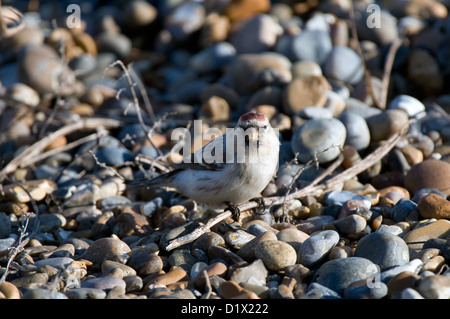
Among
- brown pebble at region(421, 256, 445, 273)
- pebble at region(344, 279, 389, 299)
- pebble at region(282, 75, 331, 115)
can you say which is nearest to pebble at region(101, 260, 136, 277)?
pebble at region(344, 279, 389, 299)

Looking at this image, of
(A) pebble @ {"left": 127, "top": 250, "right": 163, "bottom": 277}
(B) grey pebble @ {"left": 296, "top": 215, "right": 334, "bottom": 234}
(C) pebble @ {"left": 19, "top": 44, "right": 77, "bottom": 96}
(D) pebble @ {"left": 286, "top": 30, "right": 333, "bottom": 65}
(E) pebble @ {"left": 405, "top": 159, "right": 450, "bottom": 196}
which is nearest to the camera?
(A) pebble @ {"left": 127, "top": 250, "right": 163, "bottom": 277}

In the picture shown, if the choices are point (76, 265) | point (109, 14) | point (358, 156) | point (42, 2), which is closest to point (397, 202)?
point (358, 156)

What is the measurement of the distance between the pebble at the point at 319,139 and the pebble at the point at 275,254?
1.65 meters

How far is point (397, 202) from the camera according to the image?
387cm

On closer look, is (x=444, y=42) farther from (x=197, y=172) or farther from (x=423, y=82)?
(x=197, y=172)

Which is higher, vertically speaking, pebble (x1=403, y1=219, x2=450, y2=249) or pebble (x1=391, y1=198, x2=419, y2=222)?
pebble (x1=403, y1=219, x2=450, y2=249)

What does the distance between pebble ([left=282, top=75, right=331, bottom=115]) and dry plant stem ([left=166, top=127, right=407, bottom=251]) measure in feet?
3.08

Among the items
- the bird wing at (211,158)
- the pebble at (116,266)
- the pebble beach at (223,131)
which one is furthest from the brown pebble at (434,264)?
the pebble at (116,266)

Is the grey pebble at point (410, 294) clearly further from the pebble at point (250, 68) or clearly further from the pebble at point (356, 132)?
the pebble at point (250, 68)

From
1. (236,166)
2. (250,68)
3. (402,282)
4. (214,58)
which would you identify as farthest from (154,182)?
(214,58)

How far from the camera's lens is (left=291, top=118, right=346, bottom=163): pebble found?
15.5 feet

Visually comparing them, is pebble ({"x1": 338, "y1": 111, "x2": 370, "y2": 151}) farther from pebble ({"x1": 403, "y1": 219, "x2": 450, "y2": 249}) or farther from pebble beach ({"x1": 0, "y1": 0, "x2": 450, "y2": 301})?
pebble ({"x1": 403, "y1": 219, "x2": 450, "y2": 249})

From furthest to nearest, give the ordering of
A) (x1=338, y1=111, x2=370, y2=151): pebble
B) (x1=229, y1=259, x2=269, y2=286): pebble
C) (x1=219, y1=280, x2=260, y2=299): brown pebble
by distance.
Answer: (x1=338, y1=111, x2=370, y2=151): pebble, (x1=229, y1=259, x2=269, y2=286): pebble, (x1=219, y1=280, x2=260, y2=299): brown pebble
